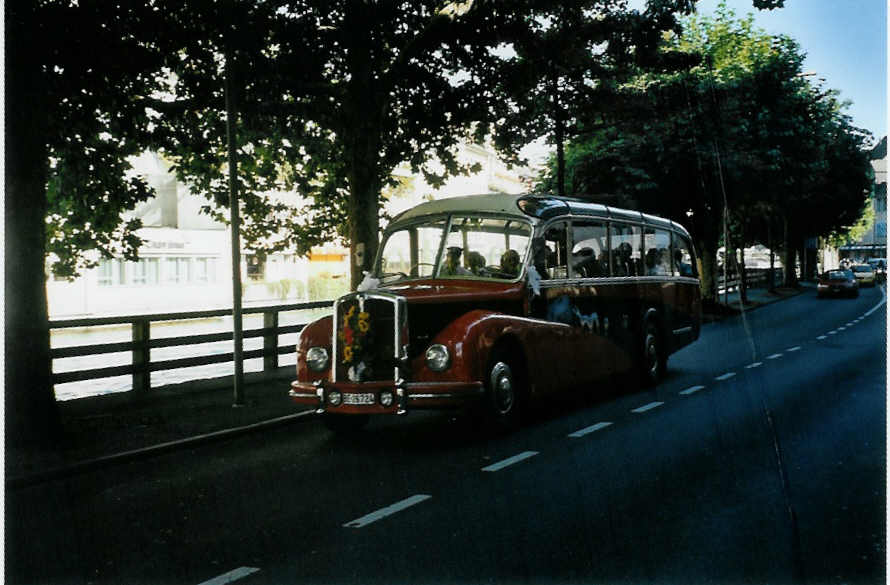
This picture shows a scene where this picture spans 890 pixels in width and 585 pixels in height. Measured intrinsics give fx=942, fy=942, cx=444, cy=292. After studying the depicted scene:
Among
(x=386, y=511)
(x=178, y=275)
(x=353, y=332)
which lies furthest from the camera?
(x=178, y=275)

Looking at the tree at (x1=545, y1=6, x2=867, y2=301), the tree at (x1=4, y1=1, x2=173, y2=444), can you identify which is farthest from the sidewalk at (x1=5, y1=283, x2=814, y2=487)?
the tree at (x1=545, y1=6, x2=867, y2=301)

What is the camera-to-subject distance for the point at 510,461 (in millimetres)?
8133

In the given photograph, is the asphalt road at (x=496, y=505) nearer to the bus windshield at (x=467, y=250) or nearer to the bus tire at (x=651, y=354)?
the bus windshield at (x=467, y=250)

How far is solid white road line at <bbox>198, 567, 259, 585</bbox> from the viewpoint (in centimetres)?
495

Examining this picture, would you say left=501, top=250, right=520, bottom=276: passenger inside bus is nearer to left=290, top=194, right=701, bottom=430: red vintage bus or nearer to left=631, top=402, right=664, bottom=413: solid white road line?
left=290, top=194, right=701, bottom=430: red vintage bus

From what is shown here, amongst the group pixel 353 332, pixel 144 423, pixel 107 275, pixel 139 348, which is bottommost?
pixel 144 423

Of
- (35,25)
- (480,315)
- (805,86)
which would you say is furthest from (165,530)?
(805,86)

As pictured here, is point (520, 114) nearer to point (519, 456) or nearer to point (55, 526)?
point (519, 456)

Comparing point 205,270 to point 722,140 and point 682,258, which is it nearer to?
point 722,140

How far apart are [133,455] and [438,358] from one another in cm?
290

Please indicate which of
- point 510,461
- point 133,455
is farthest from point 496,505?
point 133,455

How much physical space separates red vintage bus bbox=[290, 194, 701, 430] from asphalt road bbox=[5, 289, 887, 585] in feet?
1.78

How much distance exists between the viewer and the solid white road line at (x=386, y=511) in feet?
20.0

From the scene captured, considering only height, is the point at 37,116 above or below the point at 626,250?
above
